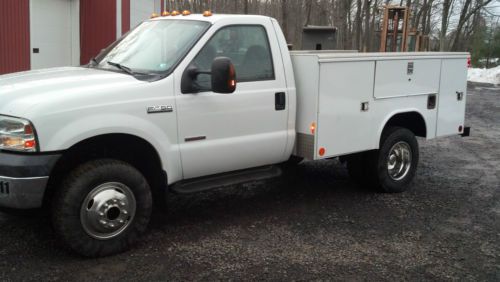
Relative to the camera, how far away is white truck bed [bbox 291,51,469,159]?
222 inches

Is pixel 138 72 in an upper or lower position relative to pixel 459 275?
upper

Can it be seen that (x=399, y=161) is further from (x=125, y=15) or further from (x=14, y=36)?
(x=125, y=15)

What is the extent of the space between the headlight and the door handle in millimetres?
2339

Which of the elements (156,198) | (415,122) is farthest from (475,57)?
(156,198)

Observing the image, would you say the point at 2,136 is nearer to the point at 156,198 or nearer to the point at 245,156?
the point at 156,198

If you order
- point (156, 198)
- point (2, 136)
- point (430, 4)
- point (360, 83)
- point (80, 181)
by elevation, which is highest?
point (430, 4)

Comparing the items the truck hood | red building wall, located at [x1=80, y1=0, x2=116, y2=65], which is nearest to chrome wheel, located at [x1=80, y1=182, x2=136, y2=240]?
the truck hood

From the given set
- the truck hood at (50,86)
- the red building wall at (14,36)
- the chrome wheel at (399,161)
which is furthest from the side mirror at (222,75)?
the red building wall at (14,36)

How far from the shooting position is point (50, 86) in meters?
4.38

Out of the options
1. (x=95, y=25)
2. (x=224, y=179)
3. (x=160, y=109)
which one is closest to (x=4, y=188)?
(x=160, y=109)

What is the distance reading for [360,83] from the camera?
598 cm

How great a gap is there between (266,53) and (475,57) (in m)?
44.8

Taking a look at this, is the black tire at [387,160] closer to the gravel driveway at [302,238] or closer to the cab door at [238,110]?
the gravel driveway at [302,238]

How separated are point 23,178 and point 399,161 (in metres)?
4.53
